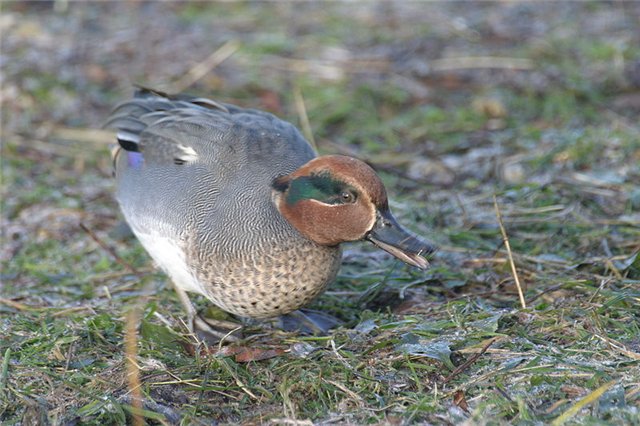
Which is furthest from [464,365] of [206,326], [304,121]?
[304,121]

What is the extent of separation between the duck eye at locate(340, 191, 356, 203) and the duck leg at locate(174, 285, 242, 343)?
0.71 metres

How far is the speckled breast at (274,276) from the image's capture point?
130 inches

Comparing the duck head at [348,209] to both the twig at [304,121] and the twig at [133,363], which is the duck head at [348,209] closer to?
the twig at [133,363]

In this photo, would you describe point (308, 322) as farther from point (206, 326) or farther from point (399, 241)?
point (399, 241)

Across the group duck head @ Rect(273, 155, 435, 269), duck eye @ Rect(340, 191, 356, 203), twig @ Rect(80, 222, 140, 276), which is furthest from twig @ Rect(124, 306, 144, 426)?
duck eye @ Rect(340, 191, 356, 203)

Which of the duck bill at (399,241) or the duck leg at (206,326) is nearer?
the duck bill at (399,241)

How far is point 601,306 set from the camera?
3.29m

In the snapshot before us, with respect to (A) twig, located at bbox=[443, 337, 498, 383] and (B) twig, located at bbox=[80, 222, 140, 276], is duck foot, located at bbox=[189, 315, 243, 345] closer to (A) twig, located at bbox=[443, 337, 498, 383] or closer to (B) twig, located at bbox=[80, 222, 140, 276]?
(B) twig, located at bbox=[80, 222, 140, 276]

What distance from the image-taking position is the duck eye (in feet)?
10.5

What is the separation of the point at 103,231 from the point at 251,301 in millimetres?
1736

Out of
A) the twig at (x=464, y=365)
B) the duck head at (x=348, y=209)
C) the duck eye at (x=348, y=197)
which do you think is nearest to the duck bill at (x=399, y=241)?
the duck head at (x=348, y=209)

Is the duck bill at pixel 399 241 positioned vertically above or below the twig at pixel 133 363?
above

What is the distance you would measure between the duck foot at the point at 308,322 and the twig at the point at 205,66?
3.27m

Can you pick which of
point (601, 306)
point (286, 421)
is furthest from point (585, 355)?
point (286, 421)
